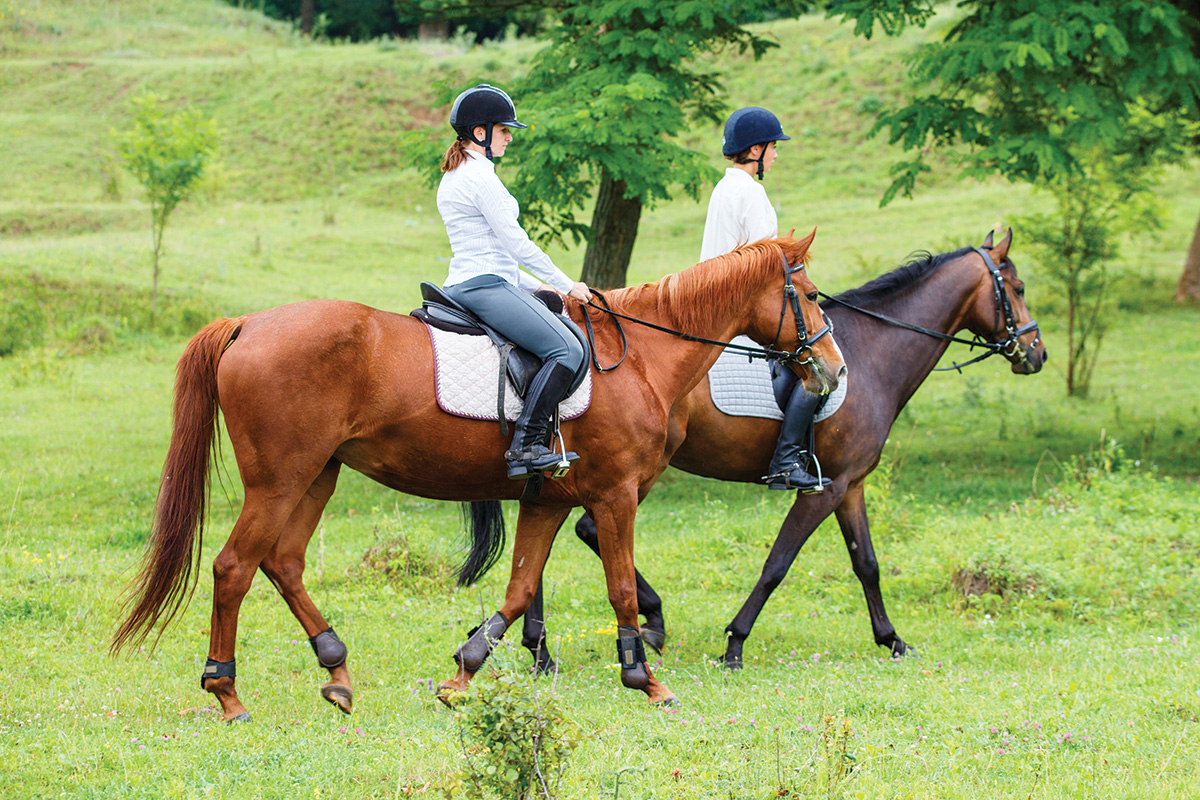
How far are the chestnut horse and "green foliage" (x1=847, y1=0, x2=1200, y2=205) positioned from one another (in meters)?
4.93

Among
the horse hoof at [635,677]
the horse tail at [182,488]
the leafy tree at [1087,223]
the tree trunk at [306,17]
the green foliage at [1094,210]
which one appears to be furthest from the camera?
the tree trunk at [306,17]

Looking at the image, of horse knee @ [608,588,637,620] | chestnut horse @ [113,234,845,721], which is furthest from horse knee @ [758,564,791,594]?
horse knee @ [608,588,637,620]

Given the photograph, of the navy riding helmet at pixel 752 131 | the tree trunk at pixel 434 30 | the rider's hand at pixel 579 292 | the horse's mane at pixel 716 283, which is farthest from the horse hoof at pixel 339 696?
the tree trunk at pixel 434 30

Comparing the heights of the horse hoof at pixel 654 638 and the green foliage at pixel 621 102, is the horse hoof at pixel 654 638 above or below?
below

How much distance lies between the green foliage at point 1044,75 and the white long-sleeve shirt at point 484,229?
582 centimetres

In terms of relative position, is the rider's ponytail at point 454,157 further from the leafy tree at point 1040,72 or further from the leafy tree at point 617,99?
the leafy tree at point 1040,72

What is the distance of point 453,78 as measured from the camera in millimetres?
11820

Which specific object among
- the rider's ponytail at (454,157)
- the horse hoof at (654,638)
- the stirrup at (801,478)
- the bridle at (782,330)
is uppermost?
the rider's ponytail at (454,157)

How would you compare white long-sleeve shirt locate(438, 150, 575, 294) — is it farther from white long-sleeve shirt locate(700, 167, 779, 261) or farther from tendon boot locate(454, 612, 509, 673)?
tendon boot locate(454, 612, 509, 673)

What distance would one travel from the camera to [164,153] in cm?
1756

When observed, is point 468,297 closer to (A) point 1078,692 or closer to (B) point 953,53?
(A) point 1078,692

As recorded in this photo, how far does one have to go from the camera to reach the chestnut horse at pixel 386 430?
4.83m

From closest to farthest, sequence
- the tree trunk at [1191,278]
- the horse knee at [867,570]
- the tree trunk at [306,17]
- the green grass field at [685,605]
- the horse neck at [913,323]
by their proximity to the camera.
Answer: the green grass field at [685,605], the horse knee at [867,570], the horse neck at [913,323], the tree trunk at [1191,278], the tree trunk at [306,17]

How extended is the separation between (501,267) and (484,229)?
0.22m
